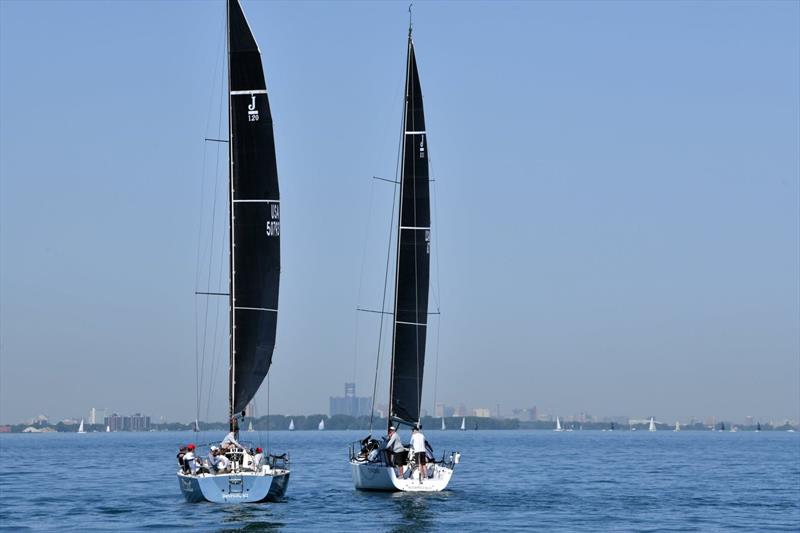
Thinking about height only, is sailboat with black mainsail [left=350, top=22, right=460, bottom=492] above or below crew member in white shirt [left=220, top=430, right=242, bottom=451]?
above

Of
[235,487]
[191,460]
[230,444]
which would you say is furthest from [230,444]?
[191,460]

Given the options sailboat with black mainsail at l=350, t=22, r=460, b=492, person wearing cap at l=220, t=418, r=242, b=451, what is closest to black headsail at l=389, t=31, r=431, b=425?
sailboat with black mainsail at l=350, t=22, r=460, b=492

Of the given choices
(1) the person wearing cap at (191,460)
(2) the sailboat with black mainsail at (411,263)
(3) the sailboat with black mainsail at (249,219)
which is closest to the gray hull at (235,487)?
(1) the person wearing cap at (191,460)

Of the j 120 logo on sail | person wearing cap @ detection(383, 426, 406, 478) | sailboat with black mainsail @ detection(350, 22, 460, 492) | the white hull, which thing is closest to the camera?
the j 120 logo on sail

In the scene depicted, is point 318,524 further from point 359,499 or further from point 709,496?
point 709,496

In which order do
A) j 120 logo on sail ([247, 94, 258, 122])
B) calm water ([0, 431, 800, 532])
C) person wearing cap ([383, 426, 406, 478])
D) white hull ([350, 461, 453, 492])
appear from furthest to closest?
person wearing cap ([383, 426, 406, 478]) → white hull ([350, 461, 453, 492]) → j 120 logo on sail ([247, 94, 258, 122]) → calm water ([0, 431, 800, 532])

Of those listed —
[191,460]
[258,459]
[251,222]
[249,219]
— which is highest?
[249,219]

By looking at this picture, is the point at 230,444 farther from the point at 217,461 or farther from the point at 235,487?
the point at 235,487

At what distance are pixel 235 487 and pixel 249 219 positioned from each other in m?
9.37

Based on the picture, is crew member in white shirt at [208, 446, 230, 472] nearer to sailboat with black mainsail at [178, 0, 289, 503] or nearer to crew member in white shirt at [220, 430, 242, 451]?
crew member in white shirt at [220, 430, 242, 451]

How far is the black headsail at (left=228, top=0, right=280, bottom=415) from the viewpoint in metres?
44.7

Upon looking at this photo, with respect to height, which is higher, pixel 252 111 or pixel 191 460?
pixel 252 111

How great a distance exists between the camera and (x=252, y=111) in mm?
45062

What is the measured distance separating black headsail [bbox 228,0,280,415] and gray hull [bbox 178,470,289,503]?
3.55 m
